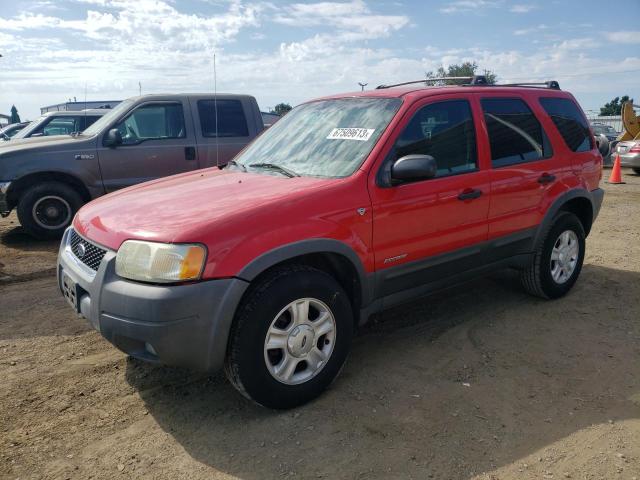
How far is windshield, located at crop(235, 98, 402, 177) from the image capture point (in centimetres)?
339

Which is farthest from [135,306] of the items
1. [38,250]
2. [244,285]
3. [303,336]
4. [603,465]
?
[38,250]

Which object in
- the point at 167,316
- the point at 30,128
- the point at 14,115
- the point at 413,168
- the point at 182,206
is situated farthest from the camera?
the point at 14,115

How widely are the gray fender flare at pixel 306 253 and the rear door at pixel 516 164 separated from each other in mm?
1307

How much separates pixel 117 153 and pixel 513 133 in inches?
212

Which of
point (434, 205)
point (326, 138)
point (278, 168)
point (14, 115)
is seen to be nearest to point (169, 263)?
point (278, 168)

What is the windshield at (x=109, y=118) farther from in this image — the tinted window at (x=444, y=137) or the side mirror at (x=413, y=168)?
the side mirror at (x=413, y=168)

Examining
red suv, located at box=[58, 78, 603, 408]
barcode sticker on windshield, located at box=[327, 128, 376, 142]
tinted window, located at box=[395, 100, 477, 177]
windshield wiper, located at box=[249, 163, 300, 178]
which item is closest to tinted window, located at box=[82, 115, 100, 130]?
red suv, located at box=[58, 78, 603, 408]

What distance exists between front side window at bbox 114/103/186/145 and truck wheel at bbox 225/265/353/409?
17.5 feet

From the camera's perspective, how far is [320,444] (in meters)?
2.72

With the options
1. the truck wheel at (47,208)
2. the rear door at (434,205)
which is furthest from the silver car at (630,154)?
the truck wheel at (47,208)

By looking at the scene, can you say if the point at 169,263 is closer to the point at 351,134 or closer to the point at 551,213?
the point at 351,134

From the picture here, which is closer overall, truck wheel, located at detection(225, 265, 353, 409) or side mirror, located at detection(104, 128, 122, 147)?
truck wheel, located at detection(225, 265, 353, 409)

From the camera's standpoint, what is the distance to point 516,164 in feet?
13.5

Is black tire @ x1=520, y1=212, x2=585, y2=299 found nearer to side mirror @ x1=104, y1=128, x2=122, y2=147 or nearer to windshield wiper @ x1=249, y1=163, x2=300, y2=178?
windshield wiper @ x1=249, y1=163, x2=300, y2=178
